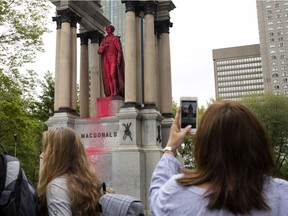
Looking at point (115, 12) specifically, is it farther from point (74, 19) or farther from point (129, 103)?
point (129, 103)

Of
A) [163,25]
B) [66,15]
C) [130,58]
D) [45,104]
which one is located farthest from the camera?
[45,104]

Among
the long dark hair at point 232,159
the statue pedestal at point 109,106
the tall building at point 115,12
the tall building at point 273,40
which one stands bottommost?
the long dark hair at point 232,159

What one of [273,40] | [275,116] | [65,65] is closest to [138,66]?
[65,65]

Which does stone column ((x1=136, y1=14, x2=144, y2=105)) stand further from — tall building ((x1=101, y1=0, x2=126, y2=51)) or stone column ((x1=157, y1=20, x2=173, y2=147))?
tall building ((x1=101, y1=0, x2=126, y2=51))

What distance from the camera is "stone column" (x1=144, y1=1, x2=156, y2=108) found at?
1756cm

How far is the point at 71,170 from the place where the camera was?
10.9 ft

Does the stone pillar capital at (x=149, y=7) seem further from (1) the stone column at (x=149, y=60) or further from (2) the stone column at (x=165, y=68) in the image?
(2) the stone column at (x=165, y=68)

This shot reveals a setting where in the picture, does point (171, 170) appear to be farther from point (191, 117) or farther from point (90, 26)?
point (90, 26)

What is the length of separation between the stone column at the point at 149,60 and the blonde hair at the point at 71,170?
1412 centimetres

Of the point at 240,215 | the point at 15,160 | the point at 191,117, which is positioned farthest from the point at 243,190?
the point at 15,160

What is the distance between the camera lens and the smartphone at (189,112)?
274 centimetres

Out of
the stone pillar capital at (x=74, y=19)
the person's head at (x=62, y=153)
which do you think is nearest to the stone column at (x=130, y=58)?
the stone pillar capital at (x=74, y=19)

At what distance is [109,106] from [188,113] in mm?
15318

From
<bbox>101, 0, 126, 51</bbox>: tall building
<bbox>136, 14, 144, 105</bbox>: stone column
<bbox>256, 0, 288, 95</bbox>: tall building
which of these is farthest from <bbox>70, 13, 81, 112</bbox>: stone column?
<bbox>256, 0, 288, 95</bbox>: tall building
